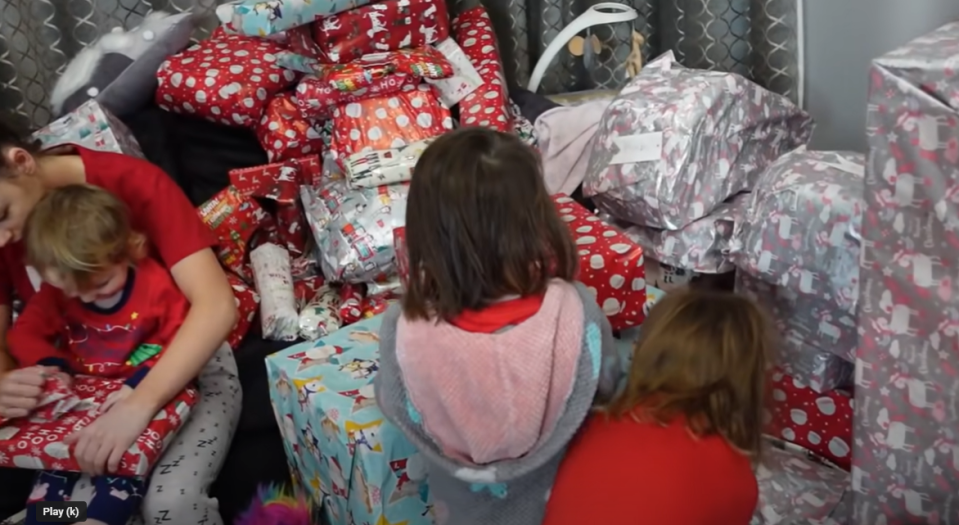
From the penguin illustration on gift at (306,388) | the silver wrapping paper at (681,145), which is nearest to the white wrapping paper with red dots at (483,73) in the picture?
the silver wrapping paper at (681,145)

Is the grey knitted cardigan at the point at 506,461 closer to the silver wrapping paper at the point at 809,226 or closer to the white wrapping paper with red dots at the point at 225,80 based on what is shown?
the silver wrapping paper at the point at 809,226

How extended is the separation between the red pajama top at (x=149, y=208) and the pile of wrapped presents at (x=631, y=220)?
24 cm

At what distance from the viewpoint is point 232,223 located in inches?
70.7

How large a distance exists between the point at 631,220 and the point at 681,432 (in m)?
0.78

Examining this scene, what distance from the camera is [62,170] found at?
1.38 metres

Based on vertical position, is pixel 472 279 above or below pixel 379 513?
above

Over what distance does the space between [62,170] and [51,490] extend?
483 mm

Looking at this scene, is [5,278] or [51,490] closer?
[51,490]

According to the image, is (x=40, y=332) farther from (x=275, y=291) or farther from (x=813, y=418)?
(x=813, y=418)

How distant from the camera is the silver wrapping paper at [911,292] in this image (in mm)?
981

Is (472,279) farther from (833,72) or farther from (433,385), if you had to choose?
(833,72)

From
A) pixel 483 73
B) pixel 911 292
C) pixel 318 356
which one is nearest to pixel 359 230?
pixel 318 356

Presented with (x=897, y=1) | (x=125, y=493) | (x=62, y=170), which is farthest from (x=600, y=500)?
(x=897, y=1)

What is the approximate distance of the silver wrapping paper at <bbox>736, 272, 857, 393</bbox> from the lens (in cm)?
138
